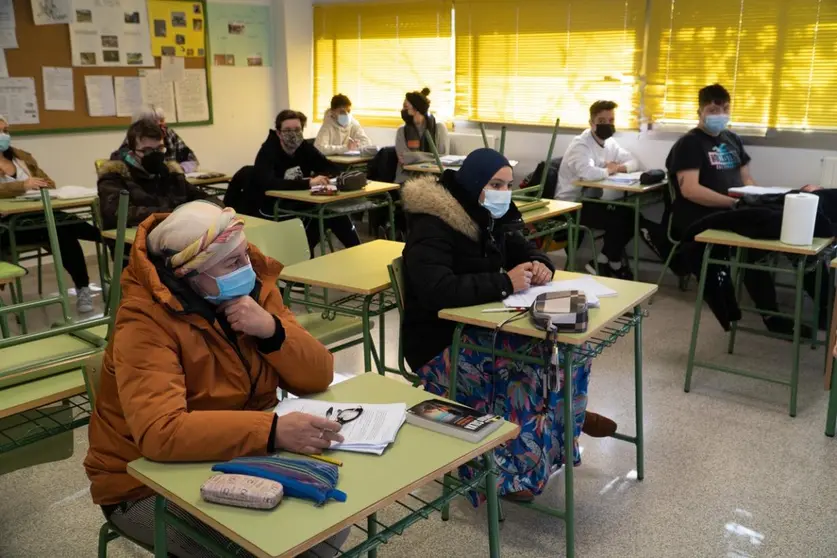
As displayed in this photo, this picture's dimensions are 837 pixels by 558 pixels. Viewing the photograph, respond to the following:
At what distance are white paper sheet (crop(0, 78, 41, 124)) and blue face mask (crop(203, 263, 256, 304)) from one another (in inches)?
187

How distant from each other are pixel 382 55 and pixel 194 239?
613 cm

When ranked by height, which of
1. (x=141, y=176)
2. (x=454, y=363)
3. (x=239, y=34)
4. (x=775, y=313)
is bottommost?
(x=775, y=313)

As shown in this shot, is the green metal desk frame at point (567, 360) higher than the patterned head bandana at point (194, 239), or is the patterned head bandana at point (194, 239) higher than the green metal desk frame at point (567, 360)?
the patterned head bandana at point (194, 239)

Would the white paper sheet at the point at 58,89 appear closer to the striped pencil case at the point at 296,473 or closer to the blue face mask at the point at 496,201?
the blue face mask at the point at 496,201

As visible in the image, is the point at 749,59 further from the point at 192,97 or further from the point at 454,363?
the point at 192,97

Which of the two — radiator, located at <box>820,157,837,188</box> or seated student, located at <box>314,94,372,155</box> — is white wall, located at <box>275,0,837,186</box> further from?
seated student, located at <box>314,94,372,155</box>

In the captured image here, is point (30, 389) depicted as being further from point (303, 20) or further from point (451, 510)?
point (303, 20)

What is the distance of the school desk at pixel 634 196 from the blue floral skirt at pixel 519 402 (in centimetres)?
273

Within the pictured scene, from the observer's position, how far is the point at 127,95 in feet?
20.6

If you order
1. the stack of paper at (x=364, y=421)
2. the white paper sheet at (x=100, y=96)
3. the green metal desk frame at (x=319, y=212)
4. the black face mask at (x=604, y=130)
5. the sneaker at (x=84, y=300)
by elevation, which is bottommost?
the sneaker at (x=84, y=300)

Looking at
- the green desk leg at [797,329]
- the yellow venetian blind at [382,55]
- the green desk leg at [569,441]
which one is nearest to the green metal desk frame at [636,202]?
the green desk leg at [797,329]

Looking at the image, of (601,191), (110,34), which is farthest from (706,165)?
(110,34)

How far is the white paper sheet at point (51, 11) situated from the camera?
5617 mm

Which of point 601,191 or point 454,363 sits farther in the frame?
point 601,191
